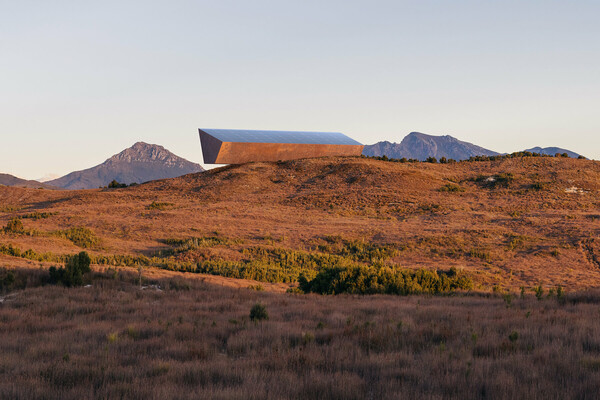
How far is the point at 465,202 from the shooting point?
46.2m

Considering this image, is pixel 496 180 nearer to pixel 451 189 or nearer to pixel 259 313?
pixel 451 189

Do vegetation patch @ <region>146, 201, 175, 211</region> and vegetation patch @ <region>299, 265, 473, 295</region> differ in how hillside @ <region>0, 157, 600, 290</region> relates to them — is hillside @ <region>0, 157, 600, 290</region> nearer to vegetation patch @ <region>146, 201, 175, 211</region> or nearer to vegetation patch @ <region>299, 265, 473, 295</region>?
vegetation patch @ <region>146, 201, 175, 211</region>

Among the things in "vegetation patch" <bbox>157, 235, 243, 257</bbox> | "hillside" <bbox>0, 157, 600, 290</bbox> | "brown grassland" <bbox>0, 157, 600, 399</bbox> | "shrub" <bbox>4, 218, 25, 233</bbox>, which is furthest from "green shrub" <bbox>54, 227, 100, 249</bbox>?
"vegetation patch" <bbox>157, 235, 243, 257</bbox>

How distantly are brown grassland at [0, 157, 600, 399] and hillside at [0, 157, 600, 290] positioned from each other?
24cm

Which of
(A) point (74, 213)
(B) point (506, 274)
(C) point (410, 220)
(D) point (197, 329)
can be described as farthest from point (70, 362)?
(A) point (74, 213)

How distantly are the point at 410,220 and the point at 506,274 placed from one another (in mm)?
16336

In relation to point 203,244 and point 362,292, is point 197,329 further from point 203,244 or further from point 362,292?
point 203,244

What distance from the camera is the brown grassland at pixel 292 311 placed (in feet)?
18.7

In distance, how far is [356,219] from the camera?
133 ft

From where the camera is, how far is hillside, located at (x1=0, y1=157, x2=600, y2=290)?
2558 cm

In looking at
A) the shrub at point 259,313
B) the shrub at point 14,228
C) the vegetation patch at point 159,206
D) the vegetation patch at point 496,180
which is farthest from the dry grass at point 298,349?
the vegetation patch at point 496,180

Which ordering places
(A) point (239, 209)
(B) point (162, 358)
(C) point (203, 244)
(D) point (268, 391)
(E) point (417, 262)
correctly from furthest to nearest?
(A) point (239, 209) < (C) point (203, 244) < (E) point (417, 262) < (B) point (162, 358) < (D) point (268, 391)

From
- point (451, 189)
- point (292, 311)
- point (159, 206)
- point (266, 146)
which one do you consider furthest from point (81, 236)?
point (266, 146)

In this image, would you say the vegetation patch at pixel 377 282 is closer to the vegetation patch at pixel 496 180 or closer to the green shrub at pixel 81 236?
the green shrub at pixel 81 236
